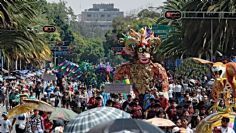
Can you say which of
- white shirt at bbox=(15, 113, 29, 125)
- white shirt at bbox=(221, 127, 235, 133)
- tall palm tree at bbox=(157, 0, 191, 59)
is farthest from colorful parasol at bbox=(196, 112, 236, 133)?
tall palm tree at bbox=(157, 0, 191, 59)

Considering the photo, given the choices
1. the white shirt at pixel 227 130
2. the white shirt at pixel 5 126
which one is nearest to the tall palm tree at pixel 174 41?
the white shirt at pixel 5 126

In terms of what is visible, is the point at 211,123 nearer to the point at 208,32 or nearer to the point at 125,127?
the point at 125,127

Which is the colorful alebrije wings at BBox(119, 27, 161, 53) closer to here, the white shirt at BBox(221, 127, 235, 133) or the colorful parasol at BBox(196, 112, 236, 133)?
the colorful parasol at BBox(196, 112, 236, 133)

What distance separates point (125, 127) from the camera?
4520mm

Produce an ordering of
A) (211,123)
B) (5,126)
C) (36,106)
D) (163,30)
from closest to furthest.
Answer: (36,106), (211,123), (5,126), (163,30)

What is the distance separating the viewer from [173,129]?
1254cm

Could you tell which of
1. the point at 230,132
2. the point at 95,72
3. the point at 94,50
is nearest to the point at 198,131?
the point at 230,132

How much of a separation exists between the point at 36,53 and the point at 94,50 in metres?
113

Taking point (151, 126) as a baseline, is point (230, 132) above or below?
below

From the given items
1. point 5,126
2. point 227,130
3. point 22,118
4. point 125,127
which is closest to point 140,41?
point 22,118

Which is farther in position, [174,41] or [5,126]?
[174,41]

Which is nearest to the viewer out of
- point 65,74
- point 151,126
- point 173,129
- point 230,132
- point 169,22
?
point 151,126

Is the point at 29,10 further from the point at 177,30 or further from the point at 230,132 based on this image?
the point at 230,132

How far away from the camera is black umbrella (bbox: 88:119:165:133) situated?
14.7 feet
